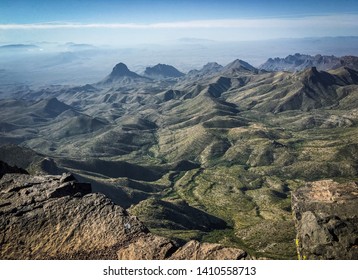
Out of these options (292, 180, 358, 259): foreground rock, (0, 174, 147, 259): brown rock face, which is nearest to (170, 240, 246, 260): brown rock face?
(0, 174, 147, 259): brown rock face

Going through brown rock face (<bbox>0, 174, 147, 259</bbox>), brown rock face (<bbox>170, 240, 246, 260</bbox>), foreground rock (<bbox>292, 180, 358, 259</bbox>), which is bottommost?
foreground rock (<bbox>292, 180, 358, 259</bbox>)

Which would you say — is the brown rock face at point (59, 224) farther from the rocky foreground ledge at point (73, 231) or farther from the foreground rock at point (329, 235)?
the foreground rock at point (329, 235)

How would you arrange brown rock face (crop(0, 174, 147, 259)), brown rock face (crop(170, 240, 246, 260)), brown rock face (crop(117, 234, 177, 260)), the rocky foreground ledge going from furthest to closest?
1. brown rock face (crop(0, 174, 147, 259))
2. the rocky foreground ledge
3. brown rock face (crop(117, 234, 177, 260))
4. brown rock face (crop(170, 240, 246, 260))

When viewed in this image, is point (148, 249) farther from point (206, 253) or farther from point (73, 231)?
point (73, 231)

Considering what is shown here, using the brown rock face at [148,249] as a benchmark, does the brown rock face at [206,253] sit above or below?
above

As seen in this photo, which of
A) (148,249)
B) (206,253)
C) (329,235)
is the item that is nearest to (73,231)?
(148,249)

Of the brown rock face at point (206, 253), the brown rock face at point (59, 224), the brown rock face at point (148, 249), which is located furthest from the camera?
the brown rock face at point (59, 224)

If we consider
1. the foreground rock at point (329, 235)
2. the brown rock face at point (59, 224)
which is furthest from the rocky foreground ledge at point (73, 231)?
the foreground rock at point (329, 235)

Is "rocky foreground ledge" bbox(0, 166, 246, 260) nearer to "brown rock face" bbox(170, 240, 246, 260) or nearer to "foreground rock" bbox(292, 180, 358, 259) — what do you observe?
"brown rock face" bbox(170, 240, 246, 260)

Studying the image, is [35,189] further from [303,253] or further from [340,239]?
[340,239]

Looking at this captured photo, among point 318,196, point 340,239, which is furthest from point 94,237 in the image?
point 318,196
